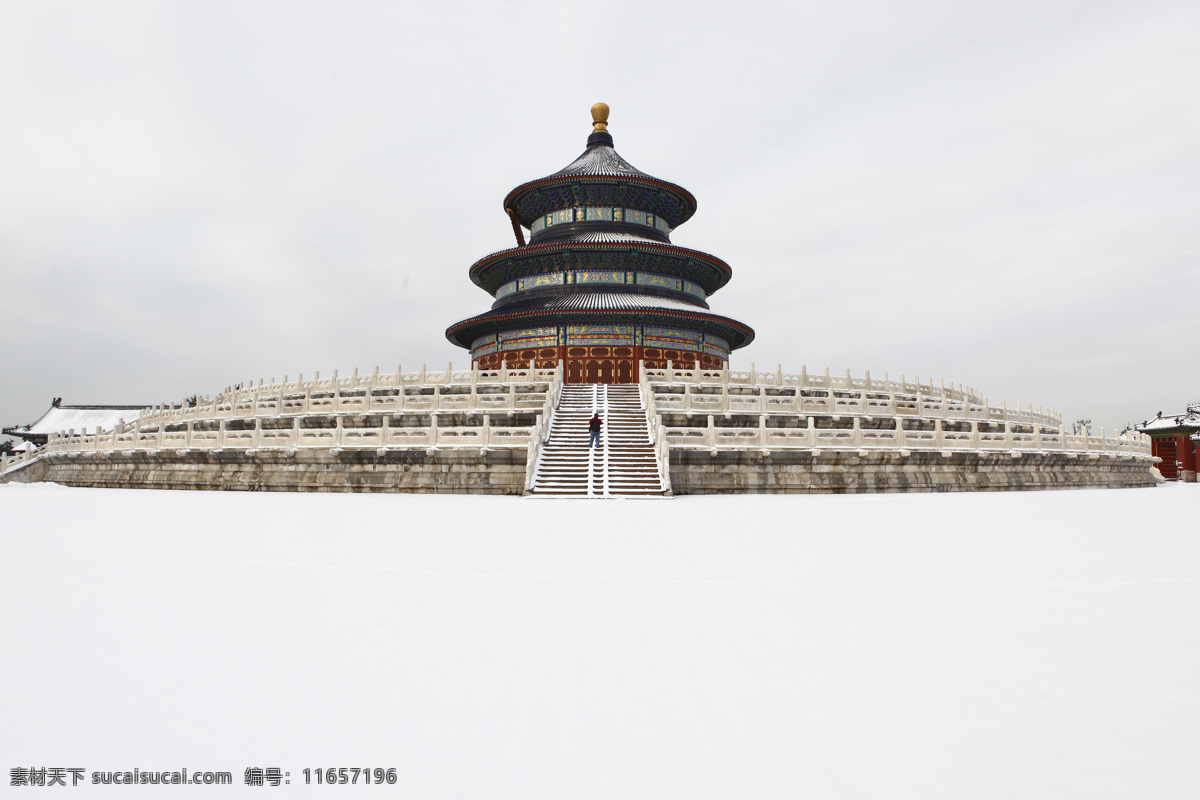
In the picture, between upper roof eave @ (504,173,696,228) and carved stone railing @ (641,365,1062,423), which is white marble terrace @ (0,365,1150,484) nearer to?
carved stone railing @ (641,365,1062,423)

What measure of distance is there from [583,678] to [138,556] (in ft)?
25.7

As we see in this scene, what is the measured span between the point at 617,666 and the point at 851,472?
17.2 m

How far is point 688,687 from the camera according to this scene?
454 centimetres

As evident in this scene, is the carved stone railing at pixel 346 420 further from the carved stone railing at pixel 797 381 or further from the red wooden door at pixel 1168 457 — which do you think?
the red wooden door at pixel 1168 457

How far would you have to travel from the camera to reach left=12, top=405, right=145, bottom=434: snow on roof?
65625 mm

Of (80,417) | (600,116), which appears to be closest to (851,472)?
(600,116)

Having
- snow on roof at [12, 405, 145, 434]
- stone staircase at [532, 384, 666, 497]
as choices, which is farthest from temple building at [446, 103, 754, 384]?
snow on roof at [12, 405, 145, 434]

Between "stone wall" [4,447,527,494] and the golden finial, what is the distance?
111ft

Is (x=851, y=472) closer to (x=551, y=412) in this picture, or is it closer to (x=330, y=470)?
(x=551, y=412)

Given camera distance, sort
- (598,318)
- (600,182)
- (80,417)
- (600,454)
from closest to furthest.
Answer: (600,454) < (598,318) < (600,182) < (80,417)

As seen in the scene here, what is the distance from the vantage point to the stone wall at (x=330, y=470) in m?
19.5

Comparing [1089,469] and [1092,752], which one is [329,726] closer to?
[1092,752]

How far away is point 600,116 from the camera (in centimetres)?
4631

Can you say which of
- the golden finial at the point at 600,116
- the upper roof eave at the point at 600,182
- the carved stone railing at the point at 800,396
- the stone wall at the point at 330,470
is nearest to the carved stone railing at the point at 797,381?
the carved stone railing at the point at 800,396
